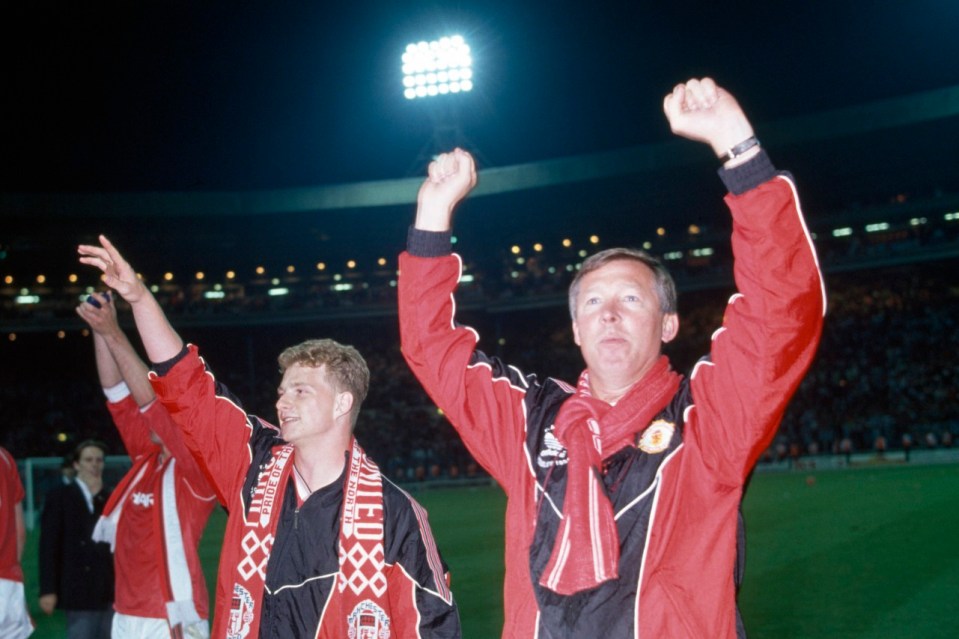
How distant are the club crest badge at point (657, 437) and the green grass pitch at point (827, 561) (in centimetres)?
581

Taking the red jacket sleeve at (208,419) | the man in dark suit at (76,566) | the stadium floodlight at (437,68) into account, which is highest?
the stadium floodlight at (437,68)

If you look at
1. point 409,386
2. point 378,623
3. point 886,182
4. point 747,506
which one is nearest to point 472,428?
point 378,623

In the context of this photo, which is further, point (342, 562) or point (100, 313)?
point (100, 313)

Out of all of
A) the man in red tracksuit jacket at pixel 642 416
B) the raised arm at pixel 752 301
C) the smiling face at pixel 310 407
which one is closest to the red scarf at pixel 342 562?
the smiling face at pixel 310 407

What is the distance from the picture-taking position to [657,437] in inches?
96.3

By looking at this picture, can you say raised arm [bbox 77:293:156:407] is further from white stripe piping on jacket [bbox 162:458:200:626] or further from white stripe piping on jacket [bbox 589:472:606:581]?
white stripe piping on jacket [bbox 589:472:606:581]

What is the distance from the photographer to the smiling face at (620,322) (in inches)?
101

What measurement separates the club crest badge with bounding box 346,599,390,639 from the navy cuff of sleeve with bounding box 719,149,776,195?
236cm

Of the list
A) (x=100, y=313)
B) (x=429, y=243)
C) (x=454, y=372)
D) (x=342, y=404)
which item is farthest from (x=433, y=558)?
(x=100, y=313)

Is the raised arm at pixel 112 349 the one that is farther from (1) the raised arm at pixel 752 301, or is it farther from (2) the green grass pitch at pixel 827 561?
(2) the green grass pitch at pixel 827 561

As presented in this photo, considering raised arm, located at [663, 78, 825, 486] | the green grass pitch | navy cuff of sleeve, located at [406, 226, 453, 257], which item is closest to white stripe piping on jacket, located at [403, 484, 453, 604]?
navy cuff of sleeve, located at [406, 226, 453, 257]

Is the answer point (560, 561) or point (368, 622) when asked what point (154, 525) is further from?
point (560, 561)

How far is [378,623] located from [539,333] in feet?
131

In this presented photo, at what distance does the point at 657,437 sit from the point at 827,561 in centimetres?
940
